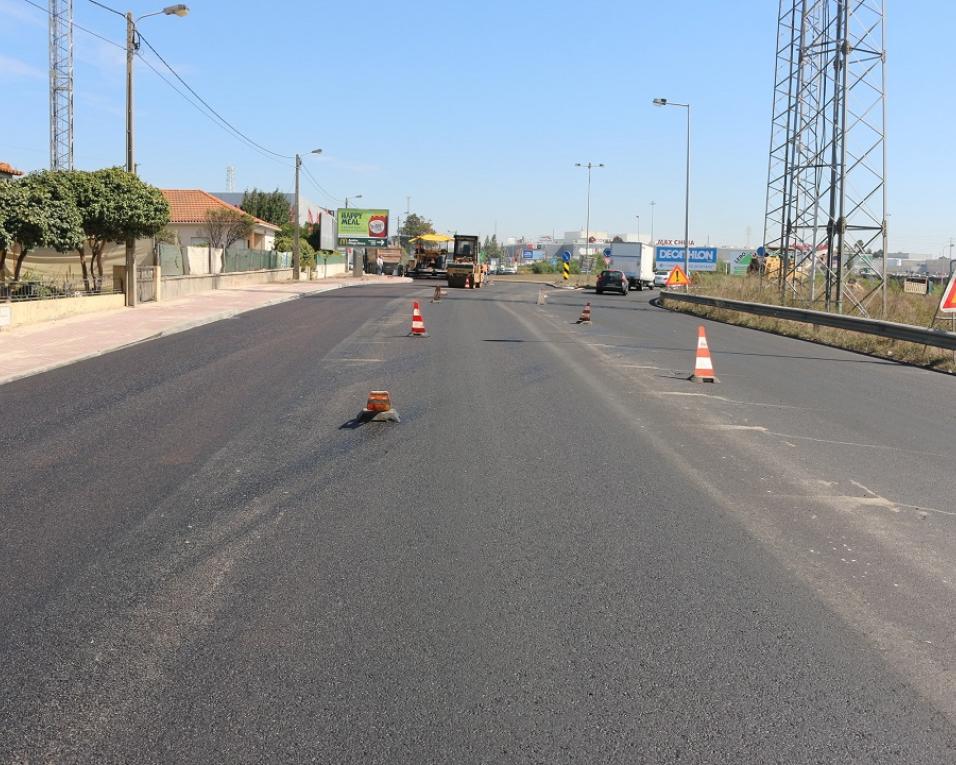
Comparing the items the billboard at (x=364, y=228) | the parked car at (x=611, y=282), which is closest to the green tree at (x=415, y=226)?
the billboard at (x=364, y=228)

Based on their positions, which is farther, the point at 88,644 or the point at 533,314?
the point at 533,314

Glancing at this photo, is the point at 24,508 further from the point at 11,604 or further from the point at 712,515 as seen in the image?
the point at 712,515

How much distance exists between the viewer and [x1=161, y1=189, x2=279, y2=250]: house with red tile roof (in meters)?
64.9

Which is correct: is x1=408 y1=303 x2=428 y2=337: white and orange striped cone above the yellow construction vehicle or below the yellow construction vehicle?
below

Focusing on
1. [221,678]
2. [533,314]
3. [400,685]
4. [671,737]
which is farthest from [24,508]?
[533,314]

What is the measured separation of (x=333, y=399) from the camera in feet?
A: 40.4

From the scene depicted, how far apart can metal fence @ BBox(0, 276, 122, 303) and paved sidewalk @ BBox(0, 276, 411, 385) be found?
67 cm

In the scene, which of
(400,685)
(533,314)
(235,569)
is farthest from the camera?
(533,314)

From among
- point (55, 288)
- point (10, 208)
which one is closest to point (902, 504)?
point (10, 208)

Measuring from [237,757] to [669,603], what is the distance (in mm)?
2455

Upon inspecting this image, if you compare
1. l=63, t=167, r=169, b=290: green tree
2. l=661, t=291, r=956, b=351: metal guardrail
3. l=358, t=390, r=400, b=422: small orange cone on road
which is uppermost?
l=63, t=167, r=169, b=290: green tree

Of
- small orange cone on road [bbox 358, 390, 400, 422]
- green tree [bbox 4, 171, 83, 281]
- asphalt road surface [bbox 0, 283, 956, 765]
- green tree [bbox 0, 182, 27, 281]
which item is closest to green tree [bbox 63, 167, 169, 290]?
green tree [bbox 4, 171, 83, 281]

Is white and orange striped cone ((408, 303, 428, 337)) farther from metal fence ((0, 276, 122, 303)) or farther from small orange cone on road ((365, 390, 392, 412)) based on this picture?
small orange cone on road ((365, 390, 392, 412))

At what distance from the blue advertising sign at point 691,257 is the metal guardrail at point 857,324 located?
3461cm
